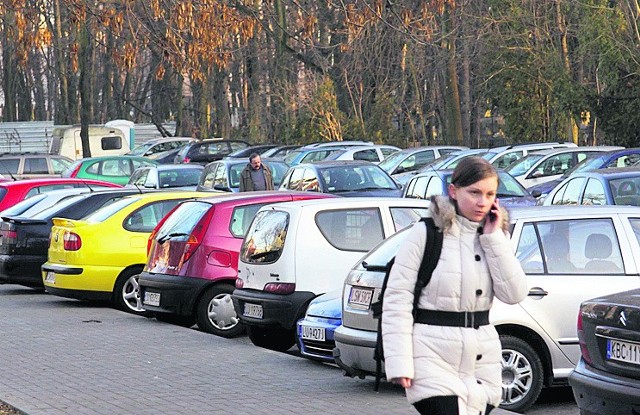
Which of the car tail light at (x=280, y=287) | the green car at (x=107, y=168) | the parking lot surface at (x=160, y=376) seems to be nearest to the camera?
the parking lot surface at (x=160, y=376)

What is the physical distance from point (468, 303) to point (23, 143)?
208ft

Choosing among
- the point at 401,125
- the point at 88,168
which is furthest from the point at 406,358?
the point at 401,125

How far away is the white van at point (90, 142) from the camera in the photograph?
54.2 metres

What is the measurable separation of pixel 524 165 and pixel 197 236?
57.4 ft

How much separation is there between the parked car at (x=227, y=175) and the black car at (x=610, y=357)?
1903 cm

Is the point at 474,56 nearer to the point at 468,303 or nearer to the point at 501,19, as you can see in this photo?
the point at 501,19

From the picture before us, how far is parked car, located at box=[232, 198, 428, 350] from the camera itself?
36.6ft

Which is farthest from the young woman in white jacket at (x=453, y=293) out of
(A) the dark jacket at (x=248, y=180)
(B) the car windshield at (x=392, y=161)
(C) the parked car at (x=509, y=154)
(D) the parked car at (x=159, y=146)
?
→ (D) the parked car at (x=159, y=146)

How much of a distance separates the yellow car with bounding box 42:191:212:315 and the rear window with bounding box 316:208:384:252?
13.9 feet

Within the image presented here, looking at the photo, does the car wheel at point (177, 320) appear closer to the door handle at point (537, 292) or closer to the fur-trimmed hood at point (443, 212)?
the door handle at point (537, 292)

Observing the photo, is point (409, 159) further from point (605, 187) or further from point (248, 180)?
point (605, 187)

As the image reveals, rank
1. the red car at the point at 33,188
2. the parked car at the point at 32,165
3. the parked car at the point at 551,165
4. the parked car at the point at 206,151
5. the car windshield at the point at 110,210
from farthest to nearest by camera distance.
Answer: the parked car at the point at 206,151, the parked car at the point at 32,165, the parked car at the point at 551,165, the red car at the point at 33,188, the car windshield at the point at 110,210

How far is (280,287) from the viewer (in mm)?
11211

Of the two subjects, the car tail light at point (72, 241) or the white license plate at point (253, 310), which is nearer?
the white license plate at point (253, 310)
